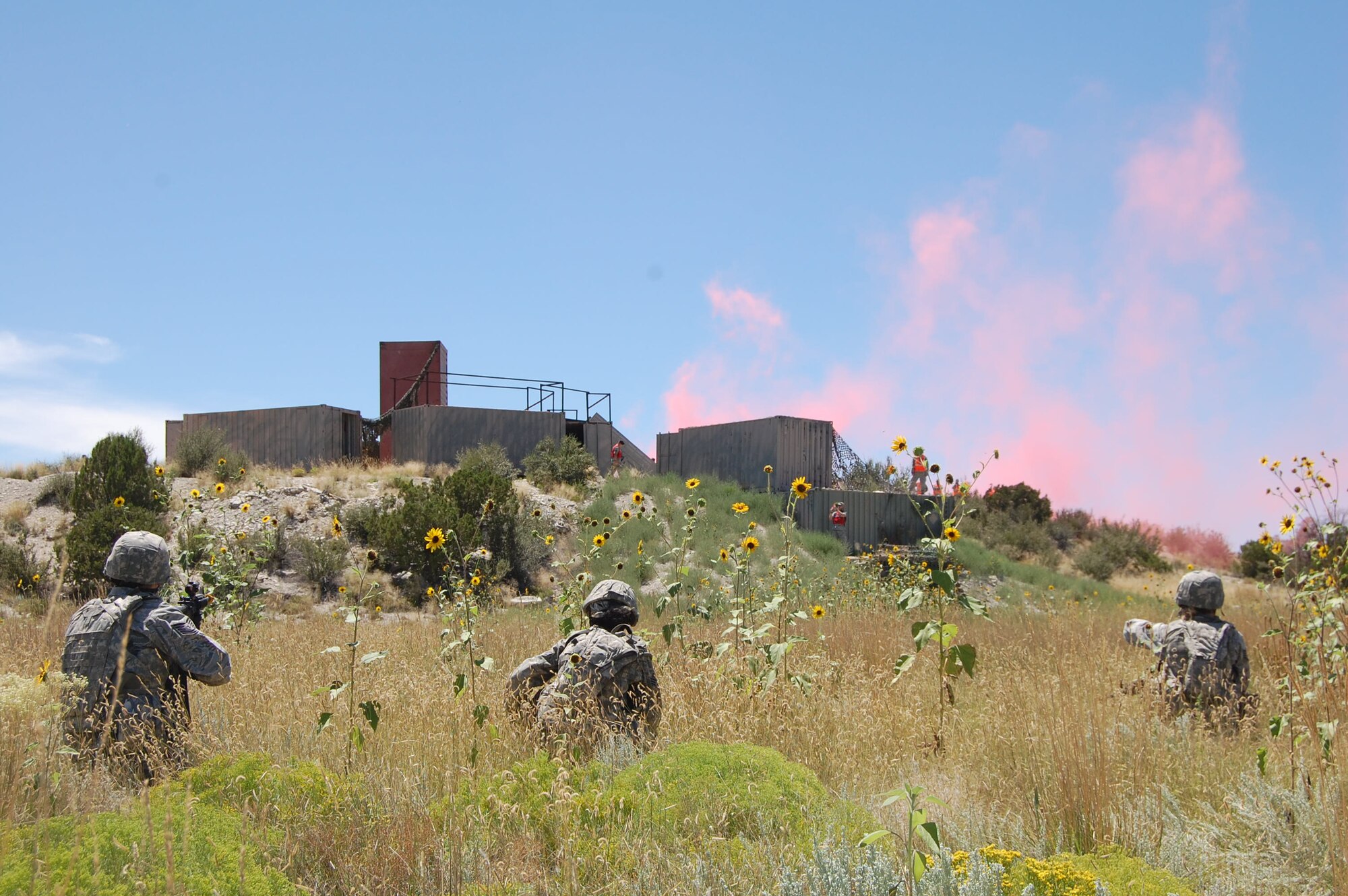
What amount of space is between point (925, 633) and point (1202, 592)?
267 cm

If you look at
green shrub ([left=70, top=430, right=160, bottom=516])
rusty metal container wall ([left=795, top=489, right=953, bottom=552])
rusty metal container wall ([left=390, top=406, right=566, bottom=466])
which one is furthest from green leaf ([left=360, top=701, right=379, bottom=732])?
rusty metal container wall ([left=390, top=406, right=566, bottom=466])

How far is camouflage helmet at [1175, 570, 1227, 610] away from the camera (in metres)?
5.68

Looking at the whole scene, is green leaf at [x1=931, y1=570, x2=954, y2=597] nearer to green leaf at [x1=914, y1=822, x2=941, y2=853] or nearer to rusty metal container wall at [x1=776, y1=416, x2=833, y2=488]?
green leaf at [x1=914, y1=822, x2=941, y2=853]

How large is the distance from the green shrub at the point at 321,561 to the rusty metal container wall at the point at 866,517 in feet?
35.6

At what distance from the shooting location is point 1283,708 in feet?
17.7

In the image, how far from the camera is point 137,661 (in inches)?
171

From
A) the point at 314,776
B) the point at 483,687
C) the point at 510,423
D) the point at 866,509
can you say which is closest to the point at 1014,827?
the point at 314,776

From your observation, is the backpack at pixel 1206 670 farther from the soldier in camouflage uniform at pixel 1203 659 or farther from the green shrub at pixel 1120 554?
the green shrub at pixel 1120 554

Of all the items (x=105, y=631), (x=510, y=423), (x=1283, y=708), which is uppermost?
(x=510, y=423)

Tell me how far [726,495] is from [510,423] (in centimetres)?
777

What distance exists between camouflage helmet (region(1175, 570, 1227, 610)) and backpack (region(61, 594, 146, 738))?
19.9 feet

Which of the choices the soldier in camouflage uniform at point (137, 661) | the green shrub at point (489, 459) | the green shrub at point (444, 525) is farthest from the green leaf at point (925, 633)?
the green shrub at point (489, 459)

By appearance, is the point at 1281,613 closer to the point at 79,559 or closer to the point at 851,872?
the point at 851,872

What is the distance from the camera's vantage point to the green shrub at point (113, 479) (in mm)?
19031
